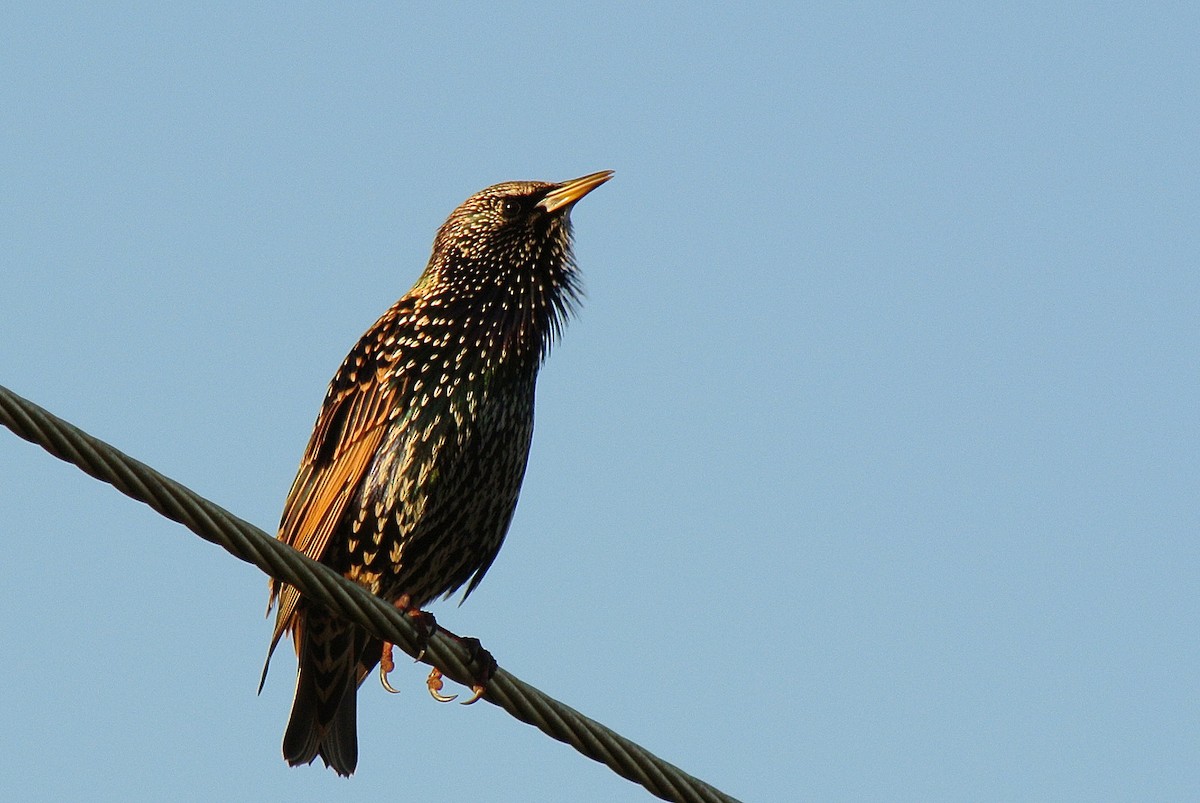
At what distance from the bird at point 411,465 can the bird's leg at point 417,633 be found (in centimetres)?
1

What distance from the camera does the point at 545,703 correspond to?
13.4ft

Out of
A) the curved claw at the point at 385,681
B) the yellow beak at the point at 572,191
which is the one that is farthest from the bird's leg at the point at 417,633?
the yellow beak at the point at 572,191

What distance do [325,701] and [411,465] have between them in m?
0.99

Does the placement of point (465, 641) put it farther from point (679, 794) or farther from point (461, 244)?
point (461, 244)

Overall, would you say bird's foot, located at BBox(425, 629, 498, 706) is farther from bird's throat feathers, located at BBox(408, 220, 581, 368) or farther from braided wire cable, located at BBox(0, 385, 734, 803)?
bird's throat feathers, located at BBox(408, 220, 581, 368)

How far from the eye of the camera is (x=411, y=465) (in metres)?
5.78

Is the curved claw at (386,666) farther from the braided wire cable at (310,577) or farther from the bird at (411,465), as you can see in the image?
the braided wire cable at (310,577)

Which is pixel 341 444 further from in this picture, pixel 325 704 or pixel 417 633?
pixel 417 633

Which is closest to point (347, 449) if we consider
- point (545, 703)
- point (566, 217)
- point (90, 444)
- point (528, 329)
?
point (528, 329)

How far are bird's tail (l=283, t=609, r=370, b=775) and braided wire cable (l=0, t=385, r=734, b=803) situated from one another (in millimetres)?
1490

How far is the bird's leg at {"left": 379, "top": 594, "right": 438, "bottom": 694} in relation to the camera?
4559 millimetres

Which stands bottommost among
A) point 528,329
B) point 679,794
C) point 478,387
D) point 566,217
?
point 679,794

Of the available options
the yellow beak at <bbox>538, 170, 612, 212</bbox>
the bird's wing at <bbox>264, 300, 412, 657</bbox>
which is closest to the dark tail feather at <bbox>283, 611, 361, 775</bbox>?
the bird's wing at <bbox>264, 300, 412, 657</bbox>

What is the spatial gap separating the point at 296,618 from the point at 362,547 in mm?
364
